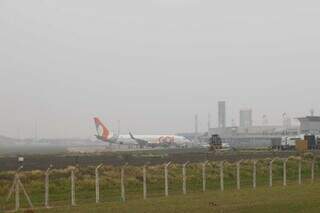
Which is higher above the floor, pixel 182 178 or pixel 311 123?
pixel 311 123

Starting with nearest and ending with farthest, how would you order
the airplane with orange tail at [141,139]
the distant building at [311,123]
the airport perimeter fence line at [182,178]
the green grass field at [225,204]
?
1. the green grass field at [225,204]
2. the airport perimeter fence line at [182,178]
3. the airplane with orange tail at [141,139]
4. the distant building at [311,123]

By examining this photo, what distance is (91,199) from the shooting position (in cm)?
2564

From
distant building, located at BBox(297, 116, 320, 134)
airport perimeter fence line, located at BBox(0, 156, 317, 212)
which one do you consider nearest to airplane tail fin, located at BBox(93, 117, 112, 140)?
distant building, located at BBox(297, 116, 320, 134)

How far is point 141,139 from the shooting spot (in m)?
148

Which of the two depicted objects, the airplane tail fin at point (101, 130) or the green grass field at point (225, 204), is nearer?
the green grass field at point (225, 204)

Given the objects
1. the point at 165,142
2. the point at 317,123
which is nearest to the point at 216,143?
the point at 165,142

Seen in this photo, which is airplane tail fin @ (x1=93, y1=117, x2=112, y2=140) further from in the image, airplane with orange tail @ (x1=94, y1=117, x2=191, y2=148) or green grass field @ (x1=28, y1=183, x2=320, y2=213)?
green grass field @ (x1=28, y1=183, x2=320, y2=213)

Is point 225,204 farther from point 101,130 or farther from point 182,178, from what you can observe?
point 101,130

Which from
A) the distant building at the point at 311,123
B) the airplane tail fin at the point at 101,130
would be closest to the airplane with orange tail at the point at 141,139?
the airplane tail fin at the point at 101,130

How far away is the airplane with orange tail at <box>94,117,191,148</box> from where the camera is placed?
145375 mm

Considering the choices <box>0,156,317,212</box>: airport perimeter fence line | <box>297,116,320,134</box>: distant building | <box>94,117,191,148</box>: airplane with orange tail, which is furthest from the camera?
<box>297,116,320,134</box>: distant building

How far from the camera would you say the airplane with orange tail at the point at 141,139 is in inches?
5723

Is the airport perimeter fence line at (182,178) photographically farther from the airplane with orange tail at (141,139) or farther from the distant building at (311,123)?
the distant building at (311,123)

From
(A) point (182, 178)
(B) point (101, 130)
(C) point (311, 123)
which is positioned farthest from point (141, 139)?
(A) point (182, 178)
